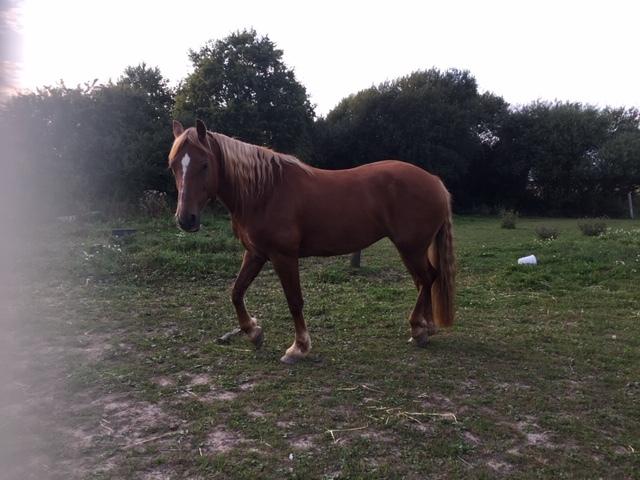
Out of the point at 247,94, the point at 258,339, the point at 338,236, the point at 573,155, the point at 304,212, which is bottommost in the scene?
the point at 258,339

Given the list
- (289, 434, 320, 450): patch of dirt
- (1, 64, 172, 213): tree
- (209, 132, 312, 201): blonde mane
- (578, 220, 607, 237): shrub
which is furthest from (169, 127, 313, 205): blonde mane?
(1, 64, 172, 213): tree

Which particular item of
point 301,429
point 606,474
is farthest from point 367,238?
Answer: point 606,474

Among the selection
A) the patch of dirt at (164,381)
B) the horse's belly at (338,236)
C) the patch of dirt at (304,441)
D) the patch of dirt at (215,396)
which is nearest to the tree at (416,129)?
the horse's belly at (338,236)

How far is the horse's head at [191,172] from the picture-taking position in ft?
12.8

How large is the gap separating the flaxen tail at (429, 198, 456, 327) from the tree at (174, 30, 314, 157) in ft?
63.8

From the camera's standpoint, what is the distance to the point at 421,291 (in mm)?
4867

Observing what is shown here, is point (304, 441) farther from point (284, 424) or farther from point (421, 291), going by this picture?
point (421, 291)

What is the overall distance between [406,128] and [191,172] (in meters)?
25.8

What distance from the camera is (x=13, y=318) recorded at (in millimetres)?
5359

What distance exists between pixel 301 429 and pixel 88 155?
53.5ft

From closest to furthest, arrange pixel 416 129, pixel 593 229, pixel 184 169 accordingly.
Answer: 1. pixel 184 169
2. pixel 593 229
3. pixel 416 129

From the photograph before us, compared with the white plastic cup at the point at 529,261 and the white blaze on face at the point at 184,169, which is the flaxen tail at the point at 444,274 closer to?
the white blaze on face at the point at 184,169

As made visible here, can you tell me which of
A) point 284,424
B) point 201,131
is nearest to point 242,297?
point 201,131

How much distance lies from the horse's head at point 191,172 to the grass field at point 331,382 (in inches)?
51.1
